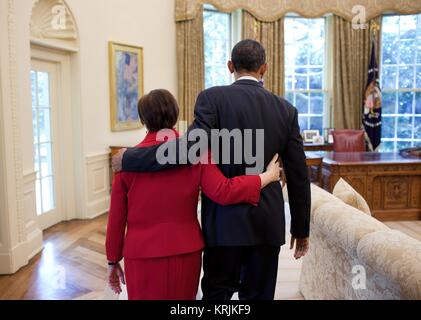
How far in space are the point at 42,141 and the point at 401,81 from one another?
6.34 m

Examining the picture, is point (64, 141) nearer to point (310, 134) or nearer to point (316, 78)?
point (310, 134)

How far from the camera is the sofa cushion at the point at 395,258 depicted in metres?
1.63

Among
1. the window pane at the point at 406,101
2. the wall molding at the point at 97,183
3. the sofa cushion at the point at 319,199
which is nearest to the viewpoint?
the sofa cushion at the point at 319,199

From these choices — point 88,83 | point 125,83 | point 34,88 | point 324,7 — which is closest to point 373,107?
point 324,7

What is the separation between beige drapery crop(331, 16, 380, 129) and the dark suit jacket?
663 centimetres

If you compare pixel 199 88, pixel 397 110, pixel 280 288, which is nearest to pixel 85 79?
pixel 199 88

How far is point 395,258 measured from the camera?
68.9 inches

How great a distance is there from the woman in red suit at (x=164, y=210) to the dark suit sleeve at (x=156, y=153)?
5 cm

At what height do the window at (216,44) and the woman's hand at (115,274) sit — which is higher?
the window at (216,44)

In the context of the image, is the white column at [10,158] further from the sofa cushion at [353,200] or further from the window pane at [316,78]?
the window pane at [316,78]

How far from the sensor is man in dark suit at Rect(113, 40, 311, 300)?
1.68 m
